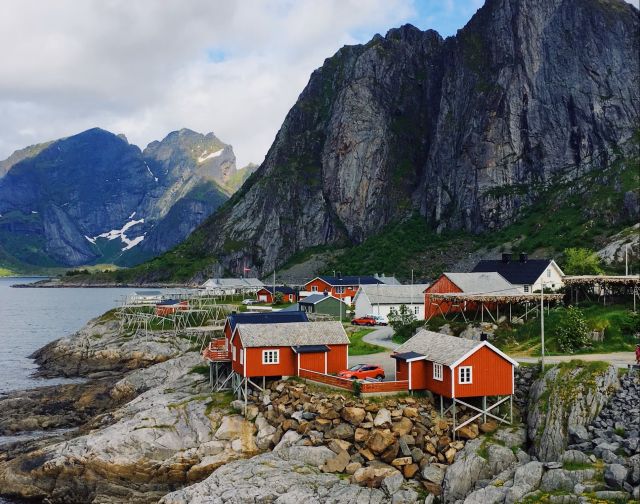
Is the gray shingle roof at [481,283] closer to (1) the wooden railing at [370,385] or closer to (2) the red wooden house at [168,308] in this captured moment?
(1) the wooden railing at [370,385]

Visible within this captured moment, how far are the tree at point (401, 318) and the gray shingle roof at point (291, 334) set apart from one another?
1957 cm

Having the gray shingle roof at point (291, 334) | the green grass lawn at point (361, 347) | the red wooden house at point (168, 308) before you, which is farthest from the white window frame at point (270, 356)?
the red wooden house at point (168, 308)

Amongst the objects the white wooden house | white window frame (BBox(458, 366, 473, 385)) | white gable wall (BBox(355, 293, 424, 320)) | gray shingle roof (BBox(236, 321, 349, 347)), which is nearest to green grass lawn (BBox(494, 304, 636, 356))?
white window frame (BBox(458, 366, 473, 385))

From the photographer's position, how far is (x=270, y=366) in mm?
46562

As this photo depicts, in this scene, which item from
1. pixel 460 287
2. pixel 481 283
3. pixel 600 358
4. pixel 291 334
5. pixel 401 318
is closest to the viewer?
pixel 600 358

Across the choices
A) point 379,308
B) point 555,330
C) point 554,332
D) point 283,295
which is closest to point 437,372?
point 555,330

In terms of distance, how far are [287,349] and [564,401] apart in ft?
63.6

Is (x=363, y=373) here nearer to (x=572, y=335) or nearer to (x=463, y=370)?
(x=463, y=370)

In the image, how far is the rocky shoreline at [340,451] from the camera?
105 feet

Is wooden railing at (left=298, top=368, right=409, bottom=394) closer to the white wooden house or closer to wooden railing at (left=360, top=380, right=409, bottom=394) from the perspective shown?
wooden railing at (left=360, top=380, right=409, bottom=394)

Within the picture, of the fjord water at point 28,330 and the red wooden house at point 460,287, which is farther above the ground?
the red wooden house at point 460,287

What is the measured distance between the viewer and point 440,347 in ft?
138

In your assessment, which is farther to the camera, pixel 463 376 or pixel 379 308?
pixel 379 308

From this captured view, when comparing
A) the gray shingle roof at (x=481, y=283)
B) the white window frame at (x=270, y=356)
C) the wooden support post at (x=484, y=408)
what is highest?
the gray shingle roof at (x=481, y=283)
